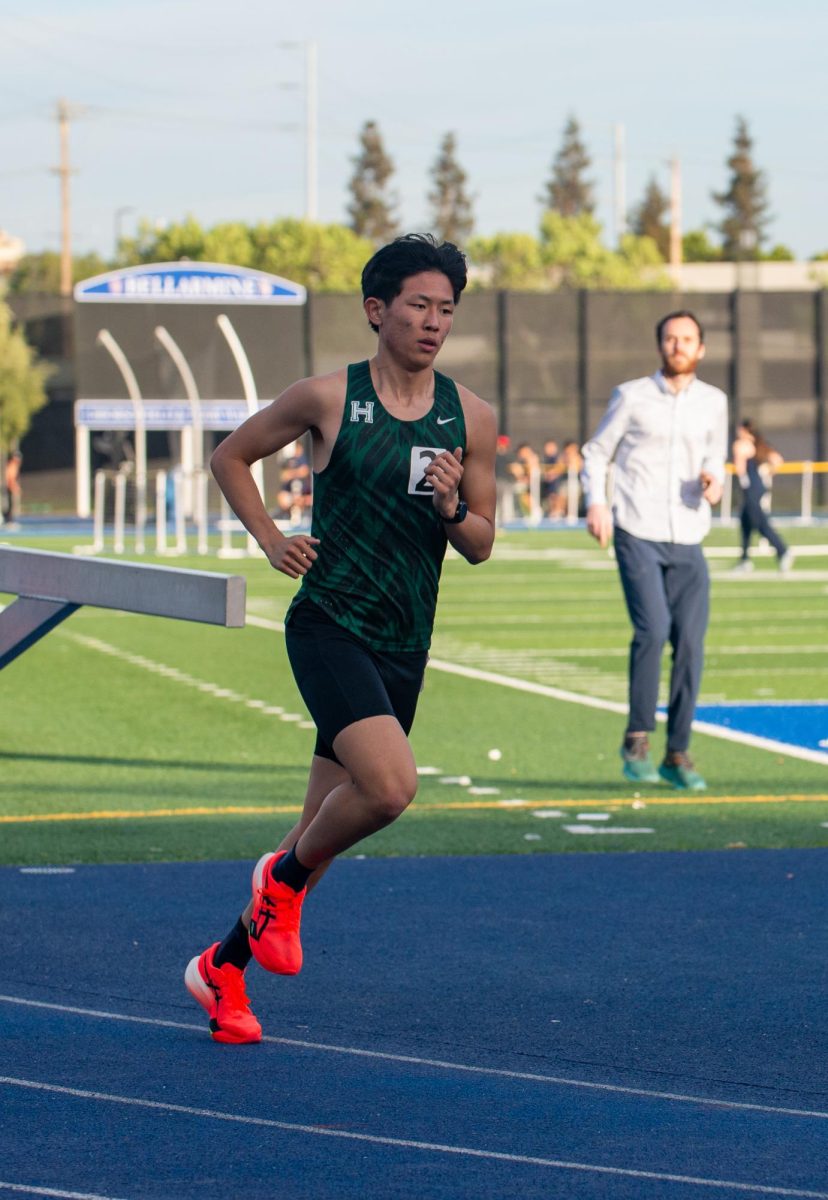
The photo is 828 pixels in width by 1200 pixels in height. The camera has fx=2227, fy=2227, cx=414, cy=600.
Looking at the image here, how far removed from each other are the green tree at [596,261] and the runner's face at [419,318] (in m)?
109

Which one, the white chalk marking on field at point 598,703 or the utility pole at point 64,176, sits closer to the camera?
the white chalk marking on field at point 598,703

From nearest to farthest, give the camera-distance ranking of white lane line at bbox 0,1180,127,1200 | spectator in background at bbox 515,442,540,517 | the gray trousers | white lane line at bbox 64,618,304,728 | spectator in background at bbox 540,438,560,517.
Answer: white lane line at bbox 0,1180,127,1200 < the gray trousers < white lane line at bbox 64,618,304,728 < spectator in background at bbox 515,442,540,517 < spectator in background at bbox 540,438,560,517

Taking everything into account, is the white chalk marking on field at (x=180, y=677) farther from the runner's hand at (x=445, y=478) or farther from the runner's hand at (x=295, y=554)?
the runner's hand at (x=445, y=478)

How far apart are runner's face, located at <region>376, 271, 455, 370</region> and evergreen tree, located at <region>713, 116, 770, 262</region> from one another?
165 meters

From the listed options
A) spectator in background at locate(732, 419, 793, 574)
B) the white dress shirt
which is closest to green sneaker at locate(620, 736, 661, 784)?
the white dress shirt

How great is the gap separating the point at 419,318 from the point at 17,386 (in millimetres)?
54838

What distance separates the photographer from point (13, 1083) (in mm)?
4957

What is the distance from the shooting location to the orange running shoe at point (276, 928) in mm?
5348

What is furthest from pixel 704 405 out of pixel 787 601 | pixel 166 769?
pixel 787 601

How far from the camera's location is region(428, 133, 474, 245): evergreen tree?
16312cm

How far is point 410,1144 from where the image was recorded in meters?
4.48

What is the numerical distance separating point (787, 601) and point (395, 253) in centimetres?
1807

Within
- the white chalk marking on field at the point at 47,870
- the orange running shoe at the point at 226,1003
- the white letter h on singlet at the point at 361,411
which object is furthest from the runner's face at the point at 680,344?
the orange running shoe at the point at 226,1003

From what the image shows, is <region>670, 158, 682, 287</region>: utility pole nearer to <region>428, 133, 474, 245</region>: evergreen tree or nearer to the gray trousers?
<region>428, 133, 474, 245</region>: evergreen tree
